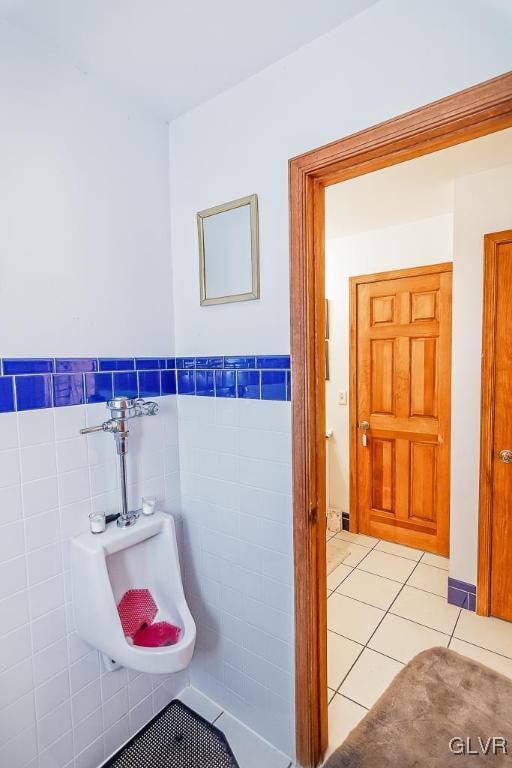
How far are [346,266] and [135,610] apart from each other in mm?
2689

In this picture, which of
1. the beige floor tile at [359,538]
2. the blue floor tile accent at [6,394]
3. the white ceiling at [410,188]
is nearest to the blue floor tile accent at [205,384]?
the blue floor tile accent at [6,394]

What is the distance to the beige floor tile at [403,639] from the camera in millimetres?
1871

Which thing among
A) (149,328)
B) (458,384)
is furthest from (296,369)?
(458,384)

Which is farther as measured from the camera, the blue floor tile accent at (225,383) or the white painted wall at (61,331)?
the blue floor tile accent at (225,383)

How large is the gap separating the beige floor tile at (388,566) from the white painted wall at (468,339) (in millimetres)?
403

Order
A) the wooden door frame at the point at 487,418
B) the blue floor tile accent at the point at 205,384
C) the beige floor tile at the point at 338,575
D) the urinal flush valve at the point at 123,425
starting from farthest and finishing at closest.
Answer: the beige floor tile at the point at 338,575 < the wooden door frame at the point at 487,418 < the blue floor tile accent at the point at 205,384 < the urinal flush valve at the point at 123,425

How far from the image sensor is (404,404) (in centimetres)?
279

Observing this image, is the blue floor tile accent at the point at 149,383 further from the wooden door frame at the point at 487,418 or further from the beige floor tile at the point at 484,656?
the beige floor tile at the point at 484,656

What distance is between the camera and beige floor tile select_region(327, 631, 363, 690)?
5.73 ft

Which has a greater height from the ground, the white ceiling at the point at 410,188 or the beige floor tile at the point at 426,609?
the white ceiling at the point at 410,188

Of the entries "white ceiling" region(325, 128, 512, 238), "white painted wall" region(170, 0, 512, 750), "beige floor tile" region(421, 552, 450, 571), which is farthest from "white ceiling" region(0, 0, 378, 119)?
"beige floor tile" region(421, 552, 450, 571)

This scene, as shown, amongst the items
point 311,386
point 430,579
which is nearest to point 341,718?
point 430,579

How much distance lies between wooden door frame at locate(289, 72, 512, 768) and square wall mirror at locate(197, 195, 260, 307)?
16 centimetres

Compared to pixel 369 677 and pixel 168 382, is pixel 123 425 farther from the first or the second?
pixel 369 677
